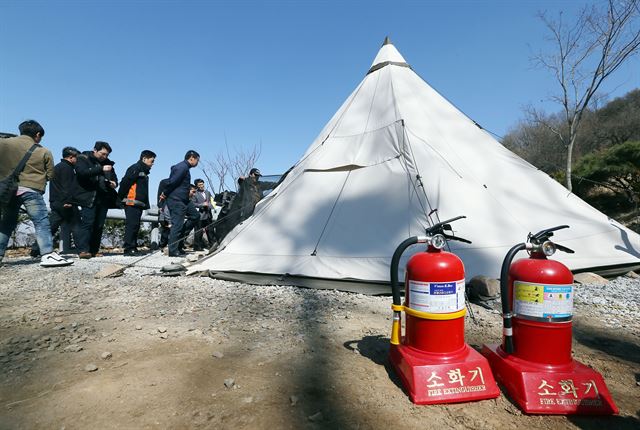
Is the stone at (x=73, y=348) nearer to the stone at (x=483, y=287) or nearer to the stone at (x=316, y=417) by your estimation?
the stone at (x=316, y=417)

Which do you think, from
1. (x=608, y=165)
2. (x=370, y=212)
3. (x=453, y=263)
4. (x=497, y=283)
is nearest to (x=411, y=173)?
(x=370, y=212)

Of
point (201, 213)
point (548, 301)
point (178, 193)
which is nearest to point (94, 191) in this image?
point (178, 193)

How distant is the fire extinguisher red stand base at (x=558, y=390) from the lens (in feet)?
5.51

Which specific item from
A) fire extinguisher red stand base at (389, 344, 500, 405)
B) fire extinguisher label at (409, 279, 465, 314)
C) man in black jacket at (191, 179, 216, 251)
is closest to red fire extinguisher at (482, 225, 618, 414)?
fire extinguisher red stand base at (389, 344, 500, 405)

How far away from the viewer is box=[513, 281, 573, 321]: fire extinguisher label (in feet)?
5.82

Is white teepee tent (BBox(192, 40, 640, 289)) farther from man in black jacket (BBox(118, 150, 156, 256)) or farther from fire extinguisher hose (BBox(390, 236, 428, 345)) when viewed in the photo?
man in black jacket (BBox(118, 150, 156, 256))

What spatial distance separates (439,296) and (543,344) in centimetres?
59

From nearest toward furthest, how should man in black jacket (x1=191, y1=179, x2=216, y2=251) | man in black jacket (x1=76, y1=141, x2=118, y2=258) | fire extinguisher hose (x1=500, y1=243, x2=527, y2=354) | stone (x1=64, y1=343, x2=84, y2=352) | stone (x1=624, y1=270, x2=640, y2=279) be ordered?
fire extinguisher hose (x1=500, y1=243, x2=527, y2=354) → stone (x1=64, y1=343, x2=84, y2=352) → stone (x1=624, y1=270, x2=640, y2=279) → man in black jacket (x1=76, y1=141, x2=118, y2=258) → man in black jacket (x1=191, y1=179, x2=216, y2=251)

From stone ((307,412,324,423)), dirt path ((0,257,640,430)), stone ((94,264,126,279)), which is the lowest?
stone ((307,412,324,423))

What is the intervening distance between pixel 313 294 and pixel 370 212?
1.32 m

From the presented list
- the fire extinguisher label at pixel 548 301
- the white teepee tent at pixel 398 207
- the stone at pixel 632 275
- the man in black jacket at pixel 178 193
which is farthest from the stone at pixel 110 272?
the stone at pixel 632 275

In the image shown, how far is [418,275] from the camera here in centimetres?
188

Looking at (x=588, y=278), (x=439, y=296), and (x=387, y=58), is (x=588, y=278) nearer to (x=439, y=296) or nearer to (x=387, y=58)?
(x=439, y=296)

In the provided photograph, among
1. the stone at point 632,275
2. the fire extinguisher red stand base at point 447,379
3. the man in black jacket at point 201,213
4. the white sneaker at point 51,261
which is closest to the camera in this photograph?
the fire extinguisher red stand base at point 447,379
